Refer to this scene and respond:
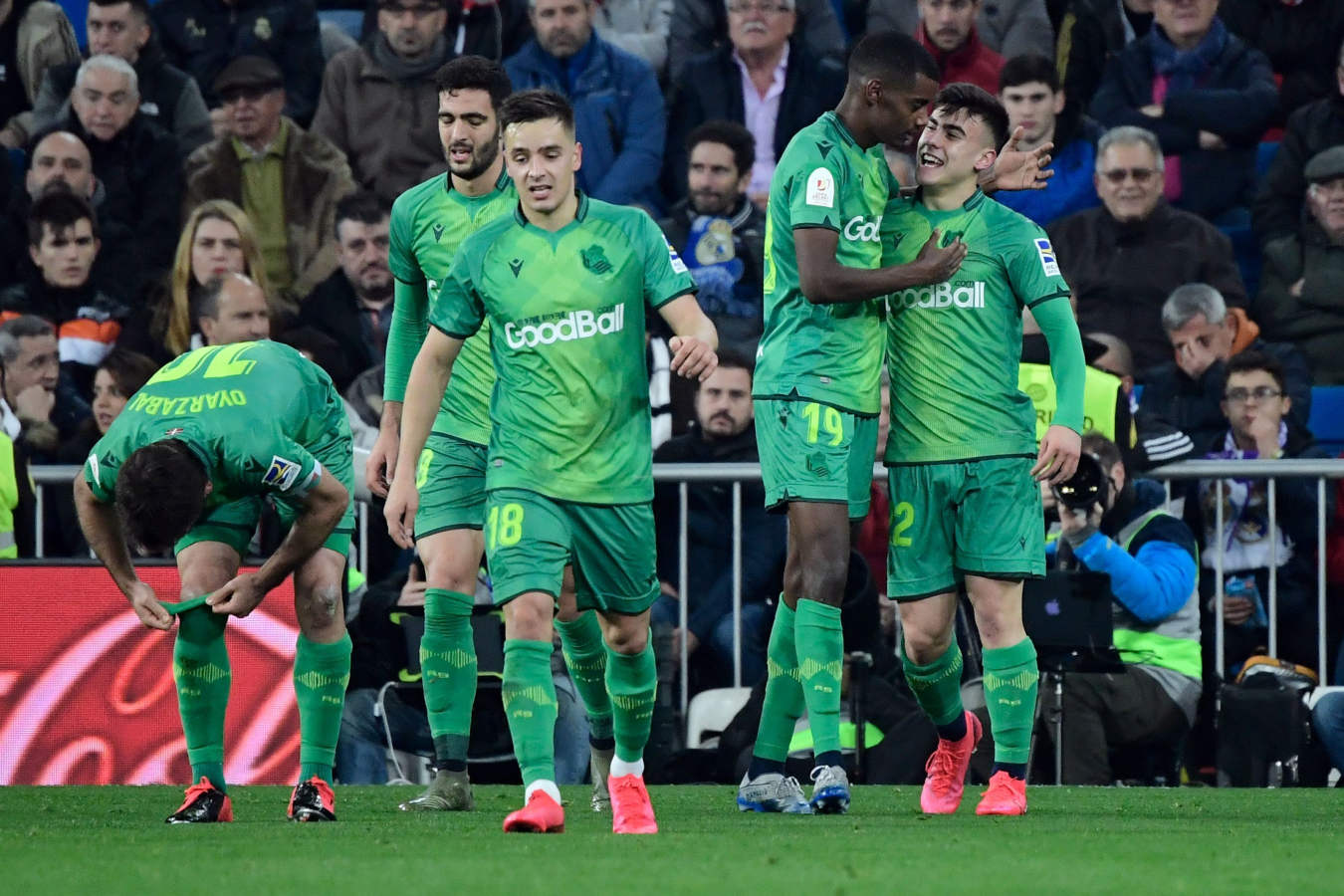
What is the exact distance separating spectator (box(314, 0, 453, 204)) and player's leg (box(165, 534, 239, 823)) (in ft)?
21.1

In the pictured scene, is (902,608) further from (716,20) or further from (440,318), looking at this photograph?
(716,20)

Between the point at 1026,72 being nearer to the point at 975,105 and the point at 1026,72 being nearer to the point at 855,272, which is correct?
the point at 975,105

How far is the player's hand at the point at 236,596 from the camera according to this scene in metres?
6.82

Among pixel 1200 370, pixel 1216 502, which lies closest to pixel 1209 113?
pixel 1200 370

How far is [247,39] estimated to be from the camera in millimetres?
14117

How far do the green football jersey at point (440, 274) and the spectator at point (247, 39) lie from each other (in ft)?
20.4

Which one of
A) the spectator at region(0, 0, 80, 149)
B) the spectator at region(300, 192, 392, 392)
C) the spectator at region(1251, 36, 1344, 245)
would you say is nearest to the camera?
the spectator at region(1251, 36, 1344, 245)

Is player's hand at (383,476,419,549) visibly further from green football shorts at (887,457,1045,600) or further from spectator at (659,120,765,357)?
spectator at (659,120,765,357)

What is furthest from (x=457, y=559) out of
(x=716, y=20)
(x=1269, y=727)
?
(x=716, y=20)

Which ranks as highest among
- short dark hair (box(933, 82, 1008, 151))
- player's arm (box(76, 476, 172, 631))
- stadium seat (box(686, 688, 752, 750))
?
short dark hair (box(933, 82, 1008, 151))

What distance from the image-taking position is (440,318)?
7.03 m

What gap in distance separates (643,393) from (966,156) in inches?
59.1

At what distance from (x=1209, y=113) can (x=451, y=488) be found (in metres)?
6.92

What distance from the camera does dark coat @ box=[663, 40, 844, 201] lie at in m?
13.3
